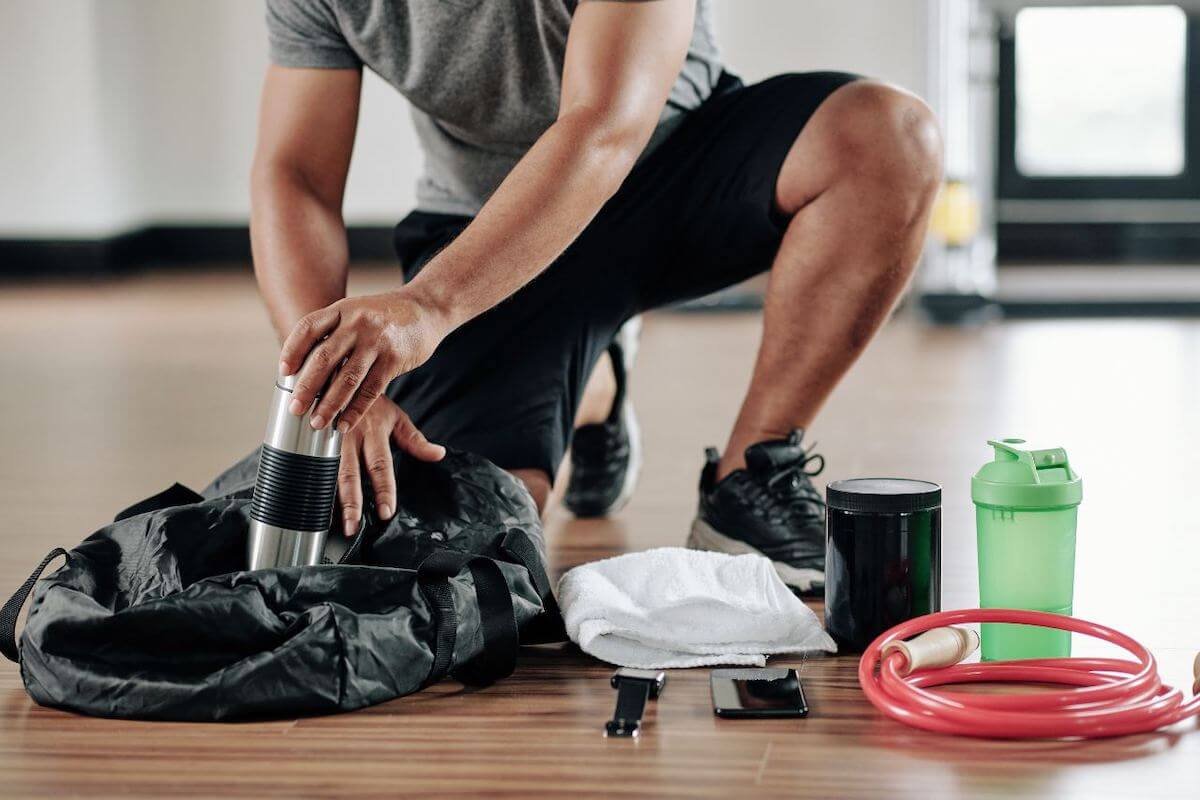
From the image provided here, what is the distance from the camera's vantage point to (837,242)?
158 centimetres

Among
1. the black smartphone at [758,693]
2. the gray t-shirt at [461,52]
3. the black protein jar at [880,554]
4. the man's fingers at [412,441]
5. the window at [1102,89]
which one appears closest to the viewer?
the black smartphone at [758,693]

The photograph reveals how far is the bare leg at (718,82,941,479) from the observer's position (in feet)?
5.13

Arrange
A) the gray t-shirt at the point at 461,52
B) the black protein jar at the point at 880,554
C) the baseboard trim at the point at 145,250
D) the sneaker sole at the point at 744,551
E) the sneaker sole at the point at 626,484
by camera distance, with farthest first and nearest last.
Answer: the baseboard trim at the point at 145,250
the sneaker sole at the point at 626,484
the gray t-shirt at the point at 461,52
the sneaker sole at the point at 744,551
the black protein jar at the point at 880,554

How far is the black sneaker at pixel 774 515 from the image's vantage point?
4.97 feet

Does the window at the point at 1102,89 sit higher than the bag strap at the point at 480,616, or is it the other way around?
the window at the point at 1102,89

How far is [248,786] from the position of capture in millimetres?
1016

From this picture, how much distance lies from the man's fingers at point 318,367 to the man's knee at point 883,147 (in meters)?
0.65

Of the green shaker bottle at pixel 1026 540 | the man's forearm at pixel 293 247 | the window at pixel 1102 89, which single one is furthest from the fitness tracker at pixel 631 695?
the window at pixel 1102 89

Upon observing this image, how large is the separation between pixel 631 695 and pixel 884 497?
0.26m

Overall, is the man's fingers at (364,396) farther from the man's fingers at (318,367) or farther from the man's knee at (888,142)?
the man's knee at (888,142)

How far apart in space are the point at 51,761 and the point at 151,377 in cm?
213

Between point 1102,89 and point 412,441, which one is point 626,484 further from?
point 1102,89

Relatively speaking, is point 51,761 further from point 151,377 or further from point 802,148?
point 151,377

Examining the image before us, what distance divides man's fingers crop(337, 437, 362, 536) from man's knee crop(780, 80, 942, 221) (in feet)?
1.93
